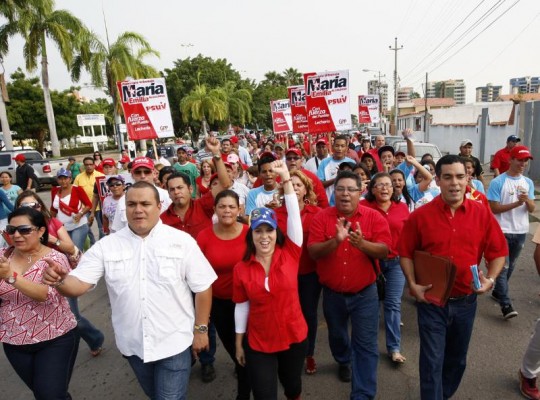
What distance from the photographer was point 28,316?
2785 millimetres

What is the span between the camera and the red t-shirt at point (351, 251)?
10.6 feet

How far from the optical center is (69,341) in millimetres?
2914

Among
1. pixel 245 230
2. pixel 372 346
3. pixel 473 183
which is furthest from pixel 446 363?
pixel 473 183

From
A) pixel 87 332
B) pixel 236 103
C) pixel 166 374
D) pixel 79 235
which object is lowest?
pixel 87 332

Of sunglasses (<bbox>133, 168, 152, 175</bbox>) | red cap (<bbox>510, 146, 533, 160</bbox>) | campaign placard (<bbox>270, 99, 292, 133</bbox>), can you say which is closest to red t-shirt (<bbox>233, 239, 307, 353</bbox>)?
sunglasses (<bbox>133, 168, 152, 175</bbox>)

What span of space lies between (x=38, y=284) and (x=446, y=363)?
3.07 meters

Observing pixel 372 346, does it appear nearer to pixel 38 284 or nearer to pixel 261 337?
pixel 261 337

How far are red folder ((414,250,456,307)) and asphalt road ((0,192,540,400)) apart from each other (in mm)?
1199

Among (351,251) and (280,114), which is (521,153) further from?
(280,114)

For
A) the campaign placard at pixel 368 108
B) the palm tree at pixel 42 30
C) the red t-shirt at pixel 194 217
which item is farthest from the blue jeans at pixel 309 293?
the palm tree at pixel 42 30

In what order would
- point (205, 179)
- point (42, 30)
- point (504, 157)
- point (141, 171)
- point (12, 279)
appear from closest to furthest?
point (12, 279) → point (141, 171) → point (205, 179) → point (504, 157) → point (42, 30)

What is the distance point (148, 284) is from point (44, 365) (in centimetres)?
107

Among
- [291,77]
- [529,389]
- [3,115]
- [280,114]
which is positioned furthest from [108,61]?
[291,77]

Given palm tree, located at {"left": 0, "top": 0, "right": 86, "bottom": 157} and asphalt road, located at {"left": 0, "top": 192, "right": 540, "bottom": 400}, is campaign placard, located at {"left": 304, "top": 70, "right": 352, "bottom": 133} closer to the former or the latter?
asphalt road, located at {"left": 0, "top": 192, "right": 540, "bottom": 400}
